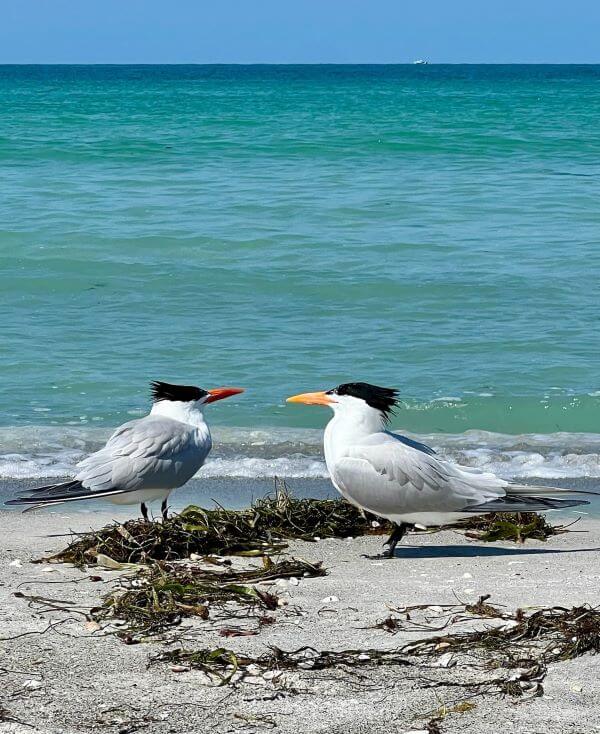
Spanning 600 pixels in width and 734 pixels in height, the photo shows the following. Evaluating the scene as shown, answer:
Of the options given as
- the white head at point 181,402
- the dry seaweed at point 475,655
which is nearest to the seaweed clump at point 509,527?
the white head at point 181,402

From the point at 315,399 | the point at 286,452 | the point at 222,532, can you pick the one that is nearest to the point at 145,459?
the point at 222,532

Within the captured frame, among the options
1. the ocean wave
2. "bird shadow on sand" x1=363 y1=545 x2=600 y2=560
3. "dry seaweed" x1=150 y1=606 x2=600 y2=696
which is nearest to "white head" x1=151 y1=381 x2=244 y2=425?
"bird shadow on sand" x1=363 y1=545 x2=600 y2=560

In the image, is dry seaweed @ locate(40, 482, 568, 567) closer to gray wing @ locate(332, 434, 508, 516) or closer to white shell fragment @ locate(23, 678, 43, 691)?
gray wing @ locate(332, 434, 508, 516)

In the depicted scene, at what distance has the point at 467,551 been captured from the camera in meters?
5.08

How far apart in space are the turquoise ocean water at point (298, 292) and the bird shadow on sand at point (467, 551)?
1.62 meters

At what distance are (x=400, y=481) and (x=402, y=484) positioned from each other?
15mm

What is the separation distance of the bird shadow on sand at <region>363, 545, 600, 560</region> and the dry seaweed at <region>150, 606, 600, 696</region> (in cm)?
133

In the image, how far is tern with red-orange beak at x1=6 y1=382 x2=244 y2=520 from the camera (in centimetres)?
496

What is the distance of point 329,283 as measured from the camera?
11.6 meters

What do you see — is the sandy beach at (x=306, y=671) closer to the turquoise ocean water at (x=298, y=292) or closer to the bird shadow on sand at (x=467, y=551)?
the bird shadow on sand at (x=467, y=551)

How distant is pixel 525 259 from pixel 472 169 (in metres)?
8.18

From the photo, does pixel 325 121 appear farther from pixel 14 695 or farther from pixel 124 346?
pixel 14 695

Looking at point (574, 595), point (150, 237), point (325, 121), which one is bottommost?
point (574, 595)

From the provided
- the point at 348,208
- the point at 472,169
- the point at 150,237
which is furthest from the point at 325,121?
the point at 150,237
